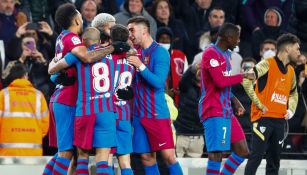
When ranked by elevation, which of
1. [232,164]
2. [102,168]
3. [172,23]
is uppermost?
[172,23]

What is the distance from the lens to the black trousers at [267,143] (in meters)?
14.6

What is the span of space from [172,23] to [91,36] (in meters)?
6.40

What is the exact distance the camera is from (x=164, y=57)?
13.0 metres

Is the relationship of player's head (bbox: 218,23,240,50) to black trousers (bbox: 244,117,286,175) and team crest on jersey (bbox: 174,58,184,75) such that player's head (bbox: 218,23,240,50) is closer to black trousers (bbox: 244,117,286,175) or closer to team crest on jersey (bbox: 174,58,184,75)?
black trousers (bbox: 244,117,286,175)

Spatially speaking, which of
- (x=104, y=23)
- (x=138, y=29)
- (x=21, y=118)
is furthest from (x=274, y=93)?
(x=21, y=118)

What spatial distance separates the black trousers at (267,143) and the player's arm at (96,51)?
2950 millimetres

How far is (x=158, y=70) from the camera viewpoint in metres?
13.0

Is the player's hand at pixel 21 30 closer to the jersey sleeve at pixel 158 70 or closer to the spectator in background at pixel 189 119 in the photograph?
the spectator in background at pixel 189 119

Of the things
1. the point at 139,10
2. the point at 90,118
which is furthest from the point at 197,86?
the point at 90,118

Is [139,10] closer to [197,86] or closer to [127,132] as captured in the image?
[197,86]

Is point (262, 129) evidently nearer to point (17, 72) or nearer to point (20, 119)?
point (20, 119)

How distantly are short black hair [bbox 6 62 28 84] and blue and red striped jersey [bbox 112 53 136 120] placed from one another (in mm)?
3019

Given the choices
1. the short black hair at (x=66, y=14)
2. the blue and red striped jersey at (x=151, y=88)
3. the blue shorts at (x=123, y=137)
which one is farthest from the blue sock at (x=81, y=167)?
the short black hair at (x=66, y=14)

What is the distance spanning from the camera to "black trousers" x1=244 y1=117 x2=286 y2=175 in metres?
14.6
